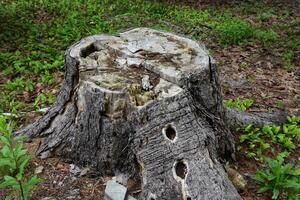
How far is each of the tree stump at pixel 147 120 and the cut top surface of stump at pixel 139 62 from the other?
10mm

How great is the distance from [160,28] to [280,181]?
5656mm

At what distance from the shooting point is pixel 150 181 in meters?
3.44

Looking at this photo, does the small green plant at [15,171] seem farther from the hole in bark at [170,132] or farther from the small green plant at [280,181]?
the small green plant at [280,181]

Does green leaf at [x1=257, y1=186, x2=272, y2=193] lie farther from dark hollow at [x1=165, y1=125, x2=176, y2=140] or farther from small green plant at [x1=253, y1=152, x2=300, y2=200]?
dark hollow at [x1=165, y1=125, x2=176, y2=140]

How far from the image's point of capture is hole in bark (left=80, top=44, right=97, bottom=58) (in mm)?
4234

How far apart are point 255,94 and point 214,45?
2212 millimetres

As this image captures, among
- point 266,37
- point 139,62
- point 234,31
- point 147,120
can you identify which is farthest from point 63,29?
point 147,120

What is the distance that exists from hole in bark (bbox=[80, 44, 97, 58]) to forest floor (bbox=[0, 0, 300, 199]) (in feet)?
3.59

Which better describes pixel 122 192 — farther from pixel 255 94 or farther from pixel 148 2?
pixel 148 2

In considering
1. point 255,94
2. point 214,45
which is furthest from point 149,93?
point 214,45

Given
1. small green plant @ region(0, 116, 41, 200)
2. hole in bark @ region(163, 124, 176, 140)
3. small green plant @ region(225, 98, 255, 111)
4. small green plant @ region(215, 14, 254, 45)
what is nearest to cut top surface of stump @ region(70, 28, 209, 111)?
hole in bark @ region(163, 124, 176, 140)

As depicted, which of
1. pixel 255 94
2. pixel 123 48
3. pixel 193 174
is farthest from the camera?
pixel 255 94

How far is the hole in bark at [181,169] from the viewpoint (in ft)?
11.1

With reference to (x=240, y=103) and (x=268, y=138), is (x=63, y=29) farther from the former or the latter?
(x=268, y=138)
